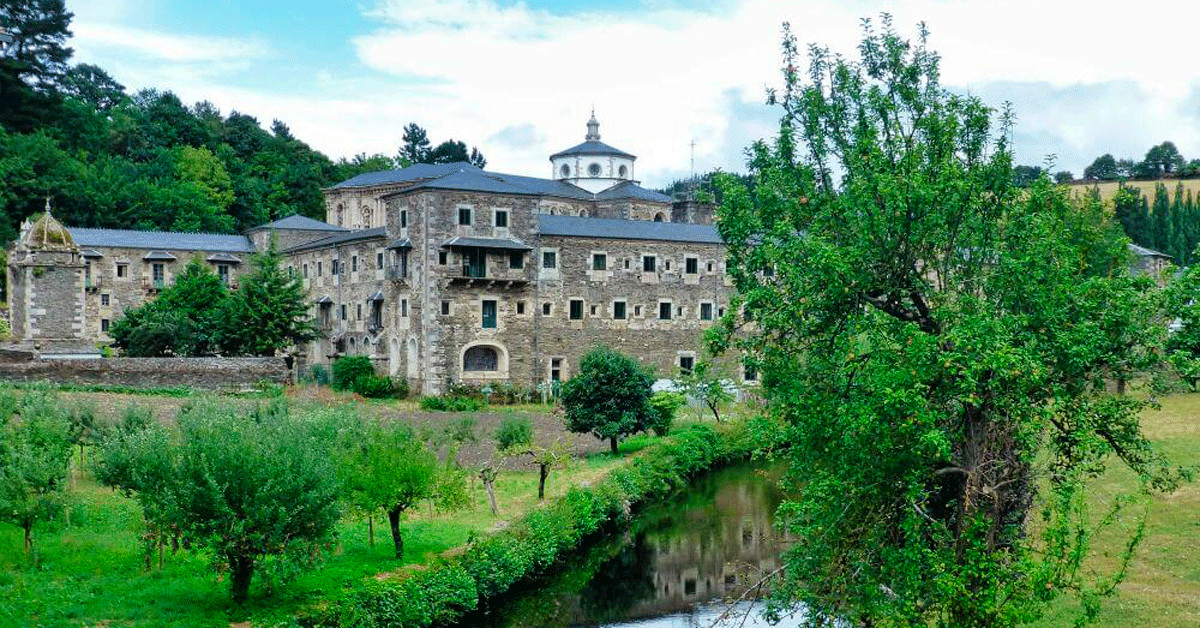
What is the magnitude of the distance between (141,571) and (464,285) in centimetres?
2960

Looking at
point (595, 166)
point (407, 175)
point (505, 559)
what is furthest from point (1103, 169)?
point (505, 559)

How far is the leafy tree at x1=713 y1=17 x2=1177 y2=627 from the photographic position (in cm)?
1466

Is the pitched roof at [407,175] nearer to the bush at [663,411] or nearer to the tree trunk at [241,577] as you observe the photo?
the bush at [663,411]

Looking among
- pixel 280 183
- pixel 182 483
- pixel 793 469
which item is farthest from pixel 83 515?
pixel 280 183

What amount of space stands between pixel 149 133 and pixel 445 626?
82.2m

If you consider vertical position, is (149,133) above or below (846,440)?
above

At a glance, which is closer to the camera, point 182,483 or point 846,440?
point 846,440

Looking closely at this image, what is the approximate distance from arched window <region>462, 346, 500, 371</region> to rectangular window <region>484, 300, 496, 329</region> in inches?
39.3

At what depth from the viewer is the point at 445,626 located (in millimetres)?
20172

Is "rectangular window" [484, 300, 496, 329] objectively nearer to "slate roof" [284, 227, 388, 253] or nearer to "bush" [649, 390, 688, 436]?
"slate roof" [284, 227, 388, 253]

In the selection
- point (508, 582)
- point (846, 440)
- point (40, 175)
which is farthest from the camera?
point (40, 175)

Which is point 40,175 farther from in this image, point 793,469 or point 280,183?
point 793,469

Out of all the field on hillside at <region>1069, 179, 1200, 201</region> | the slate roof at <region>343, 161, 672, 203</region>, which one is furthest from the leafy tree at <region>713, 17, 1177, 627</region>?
the field on hillside at <region>1069, 179, 1200, 201</region>

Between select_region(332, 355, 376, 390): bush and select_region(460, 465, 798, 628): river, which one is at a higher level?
select_region(332, 355, 376, 390): bush
